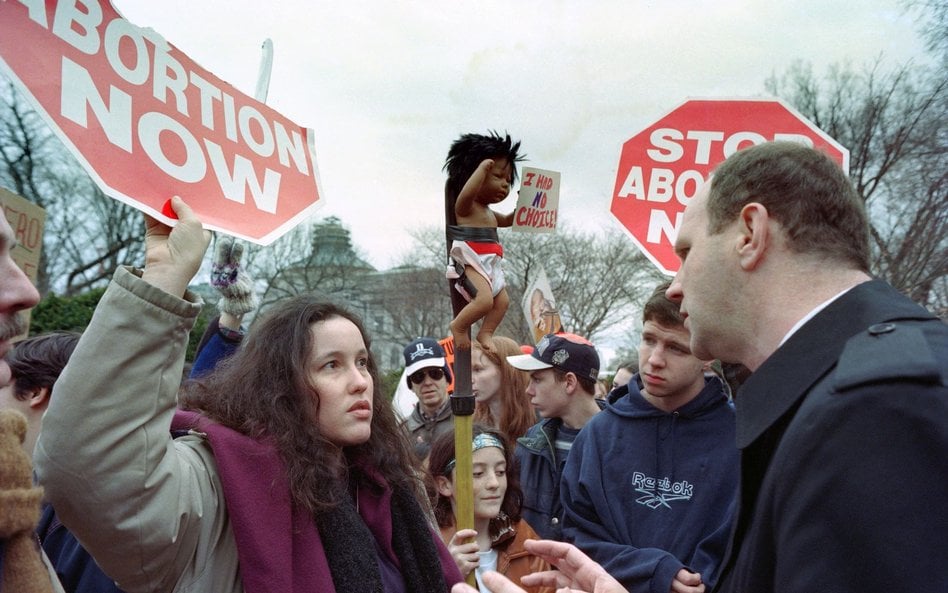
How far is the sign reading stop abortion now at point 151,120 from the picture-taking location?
5.75 ft

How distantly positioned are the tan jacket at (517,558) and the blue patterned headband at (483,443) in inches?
16.4

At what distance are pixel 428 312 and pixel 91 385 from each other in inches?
1327

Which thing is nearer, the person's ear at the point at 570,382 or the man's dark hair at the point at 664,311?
the man's dark hair at the point at 664,311

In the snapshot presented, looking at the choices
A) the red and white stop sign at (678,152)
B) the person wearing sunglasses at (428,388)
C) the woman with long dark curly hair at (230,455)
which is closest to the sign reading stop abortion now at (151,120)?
the woman with long dark curly hair at (230,455)

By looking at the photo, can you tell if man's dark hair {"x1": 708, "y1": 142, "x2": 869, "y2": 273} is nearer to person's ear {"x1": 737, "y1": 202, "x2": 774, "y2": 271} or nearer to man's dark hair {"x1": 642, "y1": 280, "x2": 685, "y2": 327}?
person's ear {"x1": 737, "y1": 202, "x2": 774, "y2": 271}

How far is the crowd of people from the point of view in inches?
48.2

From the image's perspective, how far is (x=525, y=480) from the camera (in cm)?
418

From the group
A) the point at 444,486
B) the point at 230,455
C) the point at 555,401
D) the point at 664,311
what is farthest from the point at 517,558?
the point at 230,455

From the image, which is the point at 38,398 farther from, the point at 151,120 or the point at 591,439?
the point at 591,439

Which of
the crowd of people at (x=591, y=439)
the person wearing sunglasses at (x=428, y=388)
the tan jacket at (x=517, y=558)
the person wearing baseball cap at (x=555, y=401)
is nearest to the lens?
the crowd of people at (x=591, y=439)

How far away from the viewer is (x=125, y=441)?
1.66 metres

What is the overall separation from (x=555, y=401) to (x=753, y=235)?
274 centimetres

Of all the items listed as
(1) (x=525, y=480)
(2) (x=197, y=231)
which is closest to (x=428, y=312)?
(1) (x=525, y=480)

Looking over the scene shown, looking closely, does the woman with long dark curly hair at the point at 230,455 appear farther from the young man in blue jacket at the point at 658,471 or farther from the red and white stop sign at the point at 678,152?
the red and white stop sign at the point at 678,152
